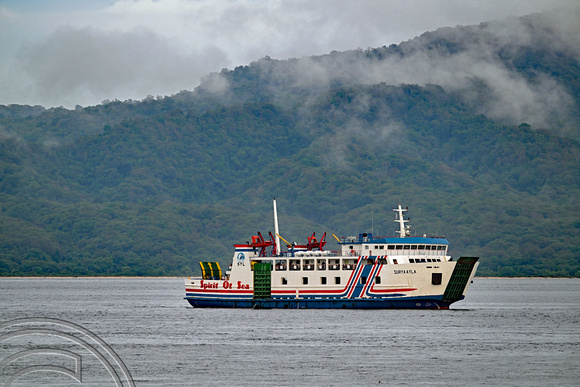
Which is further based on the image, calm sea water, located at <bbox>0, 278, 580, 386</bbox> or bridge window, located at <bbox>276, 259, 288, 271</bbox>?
bridge window, located at <bbox>276, 259, 288, 271</bbox>

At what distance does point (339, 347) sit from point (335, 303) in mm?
21676

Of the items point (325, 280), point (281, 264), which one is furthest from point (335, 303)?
point (281, 264)

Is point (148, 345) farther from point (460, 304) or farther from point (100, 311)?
point (460, 304)

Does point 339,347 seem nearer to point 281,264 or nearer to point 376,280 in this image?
point 376,280

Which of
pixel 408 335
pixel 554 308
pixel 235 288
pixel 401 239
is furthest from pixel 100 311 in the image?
pixel 554 308

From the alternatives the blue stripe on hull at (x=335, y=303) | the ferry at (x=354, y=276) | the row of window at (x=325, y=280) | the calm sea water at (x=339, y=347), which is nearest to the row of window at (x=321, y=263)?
the ferry at (x=354, y=276)

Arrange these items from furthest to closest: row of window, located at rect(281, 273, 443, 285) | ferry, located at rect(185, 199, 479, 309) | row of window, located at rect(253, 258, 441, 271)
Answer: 1. row of window, located at rect(253, 258, 441, 271)
2. ferry, located at rect(185, 199, 479, 309)
3. row of window, located at rect(281, 273, 443, 285)

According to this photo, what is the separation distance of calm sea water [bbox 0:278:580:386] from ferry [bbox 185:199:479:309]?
1822 millimetres

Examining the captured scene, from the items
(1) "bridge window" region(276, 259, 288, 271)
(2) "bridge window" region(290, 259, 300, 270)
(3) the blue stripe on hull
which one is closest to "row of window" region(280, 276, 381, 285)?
(1) "bridge window" region(276, 259, 288, 271)

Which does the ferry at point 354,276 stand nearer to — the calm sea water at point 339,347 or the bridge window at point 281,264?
the bridge window at point 281,264

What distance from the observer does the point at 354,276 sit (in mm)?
81125

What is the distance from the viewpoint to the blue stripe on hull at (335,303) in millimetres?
81375

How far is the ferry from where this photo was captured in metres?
80.1

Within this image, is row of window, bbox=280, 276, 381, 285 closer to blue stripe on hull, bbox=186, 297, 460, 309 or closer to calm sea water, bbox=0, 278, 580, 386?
blue stripe on hull, bbox=186, 297, 460, 309
